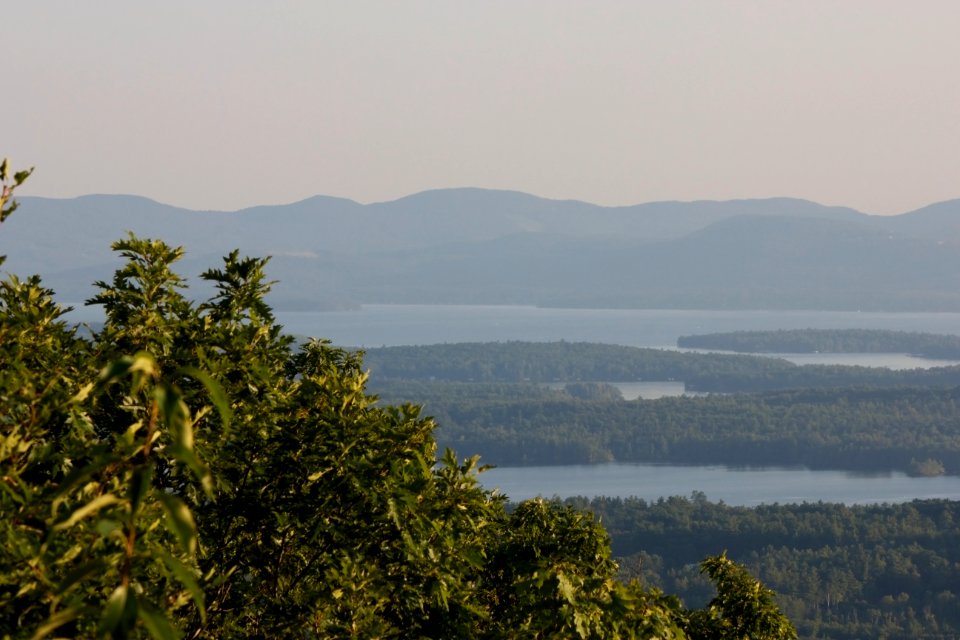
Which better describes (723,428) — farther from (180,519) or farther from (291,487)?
(180,519)

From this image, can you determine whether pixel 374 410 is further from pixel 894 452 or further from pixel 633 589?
pixel 894 452

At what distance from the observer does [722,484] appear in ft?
387

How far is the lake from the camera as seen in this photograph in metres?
110

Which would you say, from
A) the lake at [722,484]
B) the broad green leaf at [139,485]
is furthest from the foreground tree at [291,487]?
the lake at [722,484]

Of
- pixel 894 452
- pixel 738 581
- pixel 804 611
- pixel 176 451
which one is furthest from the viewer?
pixel 894 452

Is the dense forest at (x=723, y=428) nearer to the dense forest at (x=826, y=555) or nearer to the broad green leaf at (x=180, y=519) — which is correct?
the dense forest at (x=826, y=555)

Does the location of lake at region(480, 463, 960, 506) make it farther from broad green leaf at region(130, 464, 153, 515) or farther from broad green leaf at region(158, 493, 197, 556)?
broad green leaf at region(158, 493, 197, 556)

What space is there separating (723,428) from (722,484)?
25300 millimetres

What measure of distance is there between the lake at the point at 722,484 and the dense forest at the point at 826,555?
17461 millimetres

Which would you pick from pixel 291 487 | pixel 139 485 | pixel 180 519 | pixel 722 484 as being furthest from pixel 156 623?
pixel 722 484

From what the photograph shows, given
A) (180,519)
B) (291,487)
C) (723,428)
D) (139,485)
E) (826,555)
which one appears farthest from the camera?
(723,428)

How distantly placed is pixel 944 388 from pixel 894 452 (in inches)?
1353

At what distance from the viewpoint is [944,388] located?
537 ft

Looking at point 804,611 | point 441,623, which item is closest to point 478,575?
point 441,623
